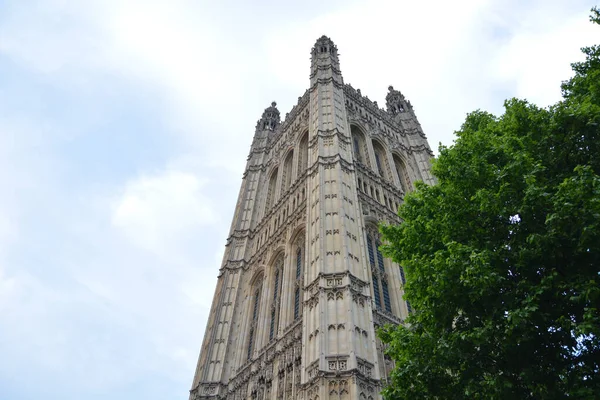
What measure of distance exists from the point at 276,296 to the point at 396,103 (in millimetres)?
29682

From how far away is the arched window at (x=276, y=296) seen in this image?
2307 centimetres

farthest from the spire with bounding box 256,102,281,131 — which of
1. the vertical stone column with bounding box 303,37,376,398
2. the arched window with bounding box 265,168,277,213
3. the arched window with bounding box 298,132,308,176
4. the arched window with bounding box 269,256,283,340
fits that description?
the arched window with bounding box 269,256,283,340

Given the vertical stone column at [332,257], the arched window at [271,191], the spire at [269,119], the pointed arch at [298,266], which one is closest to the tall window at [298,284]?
the pointed arch at [298,266]

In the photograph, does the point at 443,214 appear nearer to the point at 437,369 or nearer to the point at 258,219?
the point at 437,369

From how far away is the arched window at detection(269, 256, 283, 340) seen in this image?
908 inches

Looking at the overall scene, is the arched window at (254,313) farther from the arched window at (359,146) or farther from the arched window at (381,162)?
the arched window at (381,162)

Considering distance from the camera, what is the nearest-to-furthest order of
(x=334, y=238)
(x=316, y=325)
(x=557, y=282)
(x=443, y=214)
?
(x=557, y=282)
(x=443, y=214)
(x=316, y=325)
(x=334, y=238)

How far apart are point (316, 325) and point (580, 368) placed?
436 inches

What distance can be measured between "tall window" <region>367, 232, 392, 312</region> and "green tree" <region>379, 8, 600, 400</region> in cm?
1034

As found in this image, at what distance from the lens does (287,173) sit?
119 feet

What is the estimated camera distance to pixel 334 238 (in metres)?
21.1

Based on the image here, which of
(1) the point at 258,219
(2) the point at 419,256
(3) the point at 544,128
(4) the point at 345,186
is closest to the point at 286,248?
(4) the point at 345,186

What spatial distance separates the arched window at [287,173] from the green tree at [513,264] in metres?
A: 24.2

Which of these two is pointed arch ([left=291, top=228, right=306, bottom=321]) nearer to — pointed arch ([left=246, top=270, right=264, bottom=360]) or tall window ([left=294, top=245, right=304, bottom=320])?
tall window ([left=294, top=245, right=304, bottom=320])
